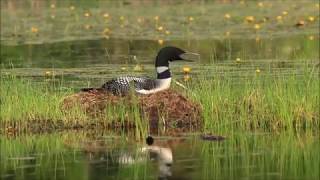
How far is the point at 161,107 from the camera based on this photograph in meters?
11.4

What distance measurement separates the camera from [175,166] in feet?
30.1

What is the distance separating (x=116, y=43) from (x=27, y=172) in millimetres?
11088

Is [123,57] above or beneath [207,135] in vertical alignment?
above

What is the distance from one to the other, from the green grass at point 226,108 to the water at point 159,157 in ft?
1.08

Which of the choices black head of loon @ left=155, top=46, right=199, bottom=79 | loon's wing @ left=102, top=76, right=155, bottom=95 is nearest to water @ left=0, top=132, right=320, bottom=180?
loon's wing @ left=102, top=76, right=155, bottom=95

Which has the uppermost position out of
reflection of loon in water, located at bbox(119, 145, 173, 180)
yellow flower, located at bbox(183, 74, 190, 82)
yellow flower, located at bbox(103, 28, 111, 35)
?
yellow flower, located at bbox(103, 28, 111, 35)

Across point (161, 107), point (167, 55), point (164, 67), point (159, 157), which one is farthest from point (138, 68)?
point (159, 157)

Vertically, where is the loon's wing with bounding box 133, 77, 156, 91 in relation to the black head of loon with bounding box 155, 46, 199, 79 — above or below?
below

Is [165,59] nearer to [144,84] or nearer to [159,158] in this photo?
[144,84]

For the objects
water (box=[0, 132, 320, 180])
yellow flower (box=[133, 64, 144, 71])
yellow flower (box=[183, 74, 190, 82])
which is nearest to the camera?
water (box=[0, 132, 320, 180])

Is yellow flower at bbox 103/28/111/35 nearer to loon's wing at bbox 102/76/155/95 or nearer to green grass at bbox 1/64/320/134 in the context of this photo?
loon's wing at bbox 102/76/155/95

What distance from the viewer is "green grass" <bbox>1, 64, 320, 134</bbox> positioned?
10.9m

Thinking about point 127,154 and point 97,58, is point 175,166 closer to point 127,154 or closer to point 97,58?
point 127,154

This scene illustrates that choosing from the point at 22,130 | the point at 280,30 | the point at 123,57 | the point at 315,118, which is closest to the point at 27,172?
the point at 22,130
